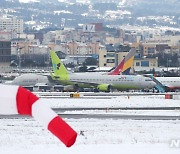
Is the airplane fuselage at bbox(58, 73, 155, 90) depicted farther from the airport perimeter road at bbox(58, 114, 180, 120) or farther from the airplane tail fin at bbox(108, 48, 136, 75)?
the airport perimeter road at bbox(58, 114, 180, 120)

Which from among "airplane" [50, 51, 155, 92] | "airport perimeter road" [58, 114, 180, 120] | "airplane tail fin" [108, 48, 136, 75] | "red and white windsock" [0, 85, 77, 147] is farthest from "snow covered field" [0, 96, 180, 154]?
"airplane tail fin" [108, 48, 136, 75]

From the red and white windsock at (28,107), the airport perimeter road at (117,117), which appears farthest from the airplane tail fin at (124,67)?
the red and white windsock at (28,107)

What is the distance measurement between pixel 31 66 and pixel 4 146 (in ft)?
349

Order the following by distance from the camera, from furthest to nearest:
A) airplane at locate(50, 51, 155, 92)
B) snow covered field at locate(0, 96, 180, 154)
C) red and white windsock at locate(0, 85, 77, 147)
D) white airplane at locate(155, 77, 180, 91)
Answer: white airplane at locate(155, 77, 180, 91) < airplane at locate(50, 51, 155, 92) < snow covered field at locate(0, 96, 180, 154) < red and white windsock at locate(0, 85, 77, 147)

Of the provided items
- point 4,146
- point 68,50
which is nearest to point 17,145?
point 4,146

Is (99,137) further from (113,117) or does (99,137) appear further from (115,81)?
(115,81)

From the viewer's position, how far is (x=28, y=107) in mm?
4828

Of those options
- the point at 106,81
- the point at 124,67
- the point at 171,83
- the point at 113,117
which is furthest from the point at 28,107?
the point at 124,67

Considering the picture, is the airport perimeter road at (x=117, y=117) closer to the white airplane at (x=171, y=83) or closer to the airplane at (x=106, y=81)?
the airplane at (x=106, y=81)

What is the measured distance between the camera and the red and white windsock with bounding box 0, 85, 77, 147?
15.7 feet

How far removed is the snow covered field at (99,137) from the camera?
47.8 feet

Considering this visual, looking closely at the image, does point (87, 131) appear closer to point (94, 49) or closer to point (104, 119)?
point (104, 119)

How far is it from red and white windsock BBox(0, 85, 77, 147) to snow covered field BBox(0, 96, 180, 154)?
7.58 m

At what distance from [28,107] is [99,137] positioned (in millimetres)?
13918
